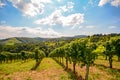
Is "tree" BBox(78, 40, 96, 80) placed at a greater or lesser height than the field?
greater

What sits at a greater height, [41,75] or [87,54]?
[87,54]

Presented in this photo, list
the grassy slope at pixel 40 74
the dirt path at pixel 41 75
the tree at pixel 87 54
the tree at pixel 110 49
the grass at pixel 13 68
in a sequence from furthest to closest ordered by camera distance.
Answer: the grass at pixel 13 68
the tree at pixel 110 49
the grassy slope at pixel 40 74
the dirt path at pixel 41 75
the tree at pixel 87 54

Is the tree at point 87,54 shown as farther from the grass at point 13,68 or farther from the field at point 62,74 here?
the grass at point 13,68

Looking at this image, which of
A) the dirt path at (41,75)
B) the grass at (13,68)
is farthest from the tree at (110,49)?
the grass at (13,68)

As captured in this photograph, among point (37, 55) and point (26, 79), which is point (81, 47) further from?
point (37, 55)

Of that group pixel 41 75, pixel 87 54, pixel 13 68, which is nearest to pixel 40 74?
pixel 41 75

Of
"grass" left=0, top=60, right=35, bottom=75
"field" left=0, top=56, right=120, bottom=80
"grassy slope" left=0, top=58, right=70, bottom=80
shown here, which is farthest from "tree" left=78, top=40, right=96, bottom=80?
"grass" left=0, top=60, right=35, bottom=75

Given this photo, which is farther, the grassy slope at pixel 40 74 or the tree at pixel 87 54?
the grassy slope at pixel 40 74

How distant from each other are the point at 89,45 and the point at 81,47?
11.2 ft

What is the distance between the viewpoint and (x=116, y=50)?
225ft

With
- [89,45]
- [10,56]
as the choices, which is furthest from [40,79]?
[10,56]

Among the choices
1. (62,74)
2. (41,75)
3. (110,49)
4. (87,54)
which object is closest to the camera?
(87,54)

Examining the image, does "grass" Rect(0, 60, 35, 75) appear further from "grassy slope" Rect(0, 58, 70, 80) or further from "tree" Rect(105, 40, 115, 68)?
"tree" Rect(105, 40, 115, 68)

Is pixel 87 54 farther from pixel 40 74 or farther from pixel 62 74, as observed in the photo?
pixel 40 74
